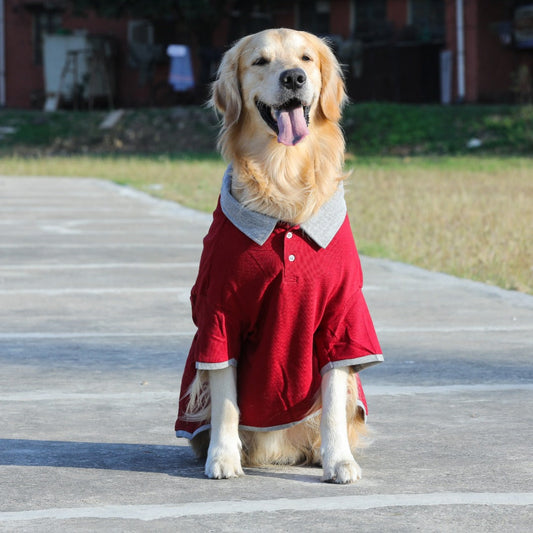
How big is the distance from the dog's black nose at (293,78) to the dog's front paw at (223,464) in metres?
1.40

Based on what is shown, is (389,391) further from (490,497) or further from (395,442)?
(490,497)

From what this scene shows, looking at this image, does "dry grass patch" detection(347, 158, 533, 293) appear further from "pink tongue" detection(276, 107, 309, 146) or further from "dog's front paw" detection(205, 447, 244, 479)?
"dog's front paw" detection(205, 447, 244, 479)

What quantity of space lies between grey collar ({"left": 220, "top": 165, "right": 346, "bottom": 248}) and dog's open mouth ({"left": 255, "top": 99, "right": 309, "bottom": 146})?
303mm

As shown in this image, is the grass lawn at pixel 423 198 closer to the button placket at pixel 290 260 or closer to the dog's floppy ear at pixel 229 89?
the dog's floppy ear at pixel 229 89

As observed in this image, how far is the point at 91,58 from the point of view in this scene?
A: 42.7m

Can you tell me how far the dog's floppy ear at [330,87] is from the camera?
189 inches

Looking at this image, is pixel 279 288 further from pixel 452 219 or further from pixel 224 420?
pixel 452 219

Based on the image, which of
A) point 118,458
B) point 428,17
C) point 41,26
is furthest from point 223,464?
point 41,26

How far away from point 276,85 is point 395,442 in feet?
5.13

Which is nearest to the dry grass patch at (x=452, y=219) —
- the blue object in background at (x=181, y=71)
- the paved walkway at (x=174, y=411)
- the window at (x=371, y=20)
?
the paved walkway at (x=174, y=411)

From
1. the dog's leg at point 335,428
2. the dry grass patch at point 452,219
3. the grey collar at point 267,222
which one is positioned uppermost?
the grey collar at point 267,222

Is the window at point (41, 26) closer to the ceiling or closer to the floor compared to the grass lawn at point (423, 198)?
closer to the ceiling

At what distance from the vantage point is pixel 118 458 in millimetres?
4820

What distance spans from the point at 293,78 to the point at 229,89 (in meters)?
0.29
